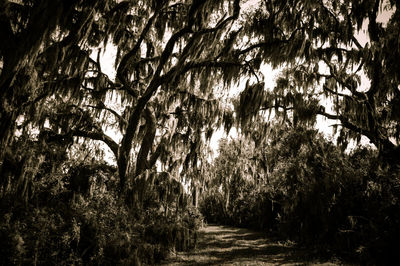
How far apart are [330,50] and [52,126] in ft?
34.9

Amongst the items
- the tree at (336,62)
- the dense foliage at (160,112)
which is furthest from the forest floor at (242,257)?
the tree at (336,62)

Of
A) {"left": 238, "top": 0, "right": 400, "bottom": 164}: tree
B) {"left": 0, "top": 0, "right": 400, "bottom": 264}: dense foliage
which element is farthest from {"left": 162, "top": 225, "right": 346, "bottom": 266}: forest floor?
{"left": 238, "top": 0, "right": 400, "bottom": 164}: tree

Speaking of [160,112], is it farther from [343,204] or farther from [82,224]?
[343,204]

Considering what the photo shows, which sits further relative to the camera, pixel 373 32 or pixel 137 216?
pixel 373 32

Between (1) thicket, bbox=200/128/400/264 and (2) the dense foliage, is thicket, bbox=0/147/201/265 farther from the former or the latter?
(1) thicket, bbox=200/128/400/264

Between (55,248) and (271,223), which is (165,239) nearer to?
(55,248)

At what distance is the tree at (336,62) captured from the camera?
6184 mm

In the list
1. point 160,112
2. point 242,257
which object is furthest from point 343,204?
point 160,112

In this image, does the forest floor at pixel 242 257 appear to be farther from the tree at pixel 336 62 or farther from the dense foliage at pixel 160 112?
the tree at pixel 336 62

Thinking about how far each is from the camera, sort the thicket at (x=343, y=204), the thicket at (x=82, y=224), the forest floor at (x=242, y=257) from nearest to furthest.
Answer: the thicket at (x=82, y=224) < the thicket at (x=343, y=204) < the forest floor at (x=242, y=257)

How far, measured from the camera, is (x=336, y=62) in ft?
29.7

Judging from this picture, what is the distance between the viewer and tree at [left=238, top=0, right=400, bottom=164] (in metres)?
6.18

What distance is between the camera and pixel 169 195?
759 centimetres

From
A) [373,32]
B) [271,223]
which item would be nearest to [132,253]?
[373,32]
